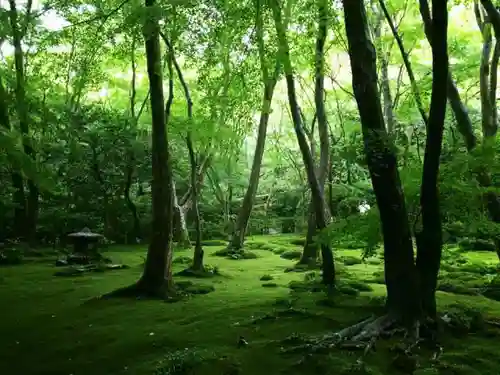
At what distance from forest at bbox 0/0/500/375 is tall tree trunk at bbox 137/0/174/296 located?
0.10 feet

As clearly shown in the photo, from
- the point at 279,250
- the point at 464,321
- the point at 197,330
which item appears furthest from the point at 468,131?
the point at 279,250

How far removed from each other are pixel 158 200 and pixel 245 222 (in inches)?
298

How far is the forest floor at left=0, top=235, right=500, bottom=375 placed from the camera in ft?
15.6

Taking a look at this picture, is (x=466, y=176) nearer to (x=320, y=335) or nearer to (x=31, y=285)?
(x=320, y=335)

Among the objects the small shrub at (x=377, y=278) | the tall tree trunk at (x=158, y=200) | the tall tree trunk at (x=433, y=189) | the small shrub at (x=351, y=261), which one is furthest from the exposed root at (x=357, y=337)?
the small shrub at (x=351, y=261)

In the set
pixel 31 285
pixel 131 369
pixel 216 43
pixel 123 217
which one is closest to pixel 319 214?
pixel 216 43

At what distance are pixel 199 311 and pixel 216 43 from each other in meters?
5.36

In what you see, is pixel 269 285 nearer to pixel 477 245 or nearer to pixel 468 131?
pixel 468 131

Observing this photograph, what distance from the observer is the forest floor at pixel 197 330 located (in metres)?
4.77

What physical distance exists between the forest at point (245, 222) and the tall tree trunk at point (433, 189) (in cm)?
2

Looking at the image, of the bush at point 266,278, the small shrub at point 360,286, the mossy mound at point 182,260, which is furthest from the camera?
the mossy mound at point 182,260

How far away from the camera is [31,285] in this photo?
9461 mm

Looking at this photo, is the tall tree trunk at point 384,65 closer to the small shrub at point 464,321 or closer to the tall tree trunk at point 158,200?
the tall tree trunk at point 158,200

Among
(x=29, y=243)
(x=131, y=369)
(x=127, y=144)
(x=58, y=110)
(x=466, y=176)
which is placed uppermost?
(x=58, y=110)
